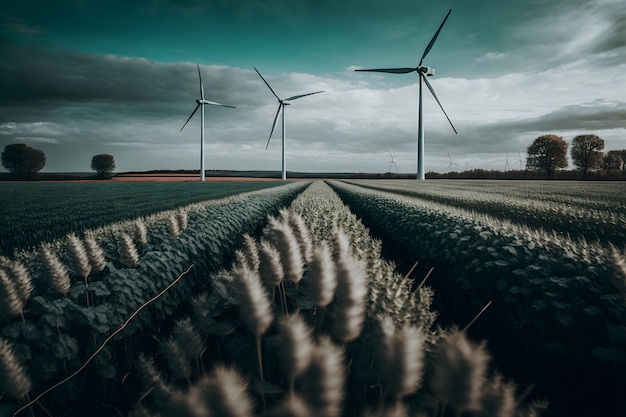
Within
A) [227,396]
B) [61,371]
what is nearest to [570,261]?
[227,396]

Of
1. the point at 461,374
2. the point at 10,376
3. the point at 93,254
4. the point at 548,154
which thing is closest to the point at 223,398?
the point at 461,374

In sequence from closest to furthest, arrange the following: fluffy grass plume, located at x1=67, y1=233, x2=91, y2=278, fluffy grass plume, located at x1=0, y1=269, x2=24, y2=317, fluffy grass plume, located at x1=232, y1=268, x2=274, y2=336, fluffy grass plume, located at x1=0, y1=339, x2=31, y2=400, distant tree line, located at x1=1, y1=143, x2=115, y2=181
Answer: fluffy grass plume, located at x1=232, y1=268, x2=274, y2=336, fluffy grass plume, located at x1=0, y1=339, x2=31, y2=400, fluffy grass plume, located at x1=0, y1=269, x2=24, y2=317, fluffy grass plume, located at x1=67, y1=233, x2=91, y2=278, distant tree line, located at x1=1, y1=143, x2=115, y2=181

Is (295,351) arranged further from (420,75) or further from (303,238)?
(420,75)

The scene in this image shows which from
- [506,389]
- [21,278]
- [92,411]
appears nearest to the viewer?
[506,389]

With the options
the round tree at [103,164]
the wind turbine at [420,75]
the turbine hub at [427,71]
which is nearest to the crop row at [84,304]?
the wind turbine at [420,75]

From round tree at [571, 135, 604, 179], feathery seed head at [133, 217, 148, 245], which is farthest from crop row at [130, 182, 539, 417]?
round tree at [571, 135, 604, 179]

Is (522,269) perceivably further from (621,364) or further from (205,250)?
(205,250)

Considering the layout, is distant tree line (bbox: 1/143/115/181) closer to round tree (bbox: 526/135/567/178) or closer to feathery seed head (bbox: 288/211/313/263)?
feathery seed head (bbox: 288/211/313/263)
